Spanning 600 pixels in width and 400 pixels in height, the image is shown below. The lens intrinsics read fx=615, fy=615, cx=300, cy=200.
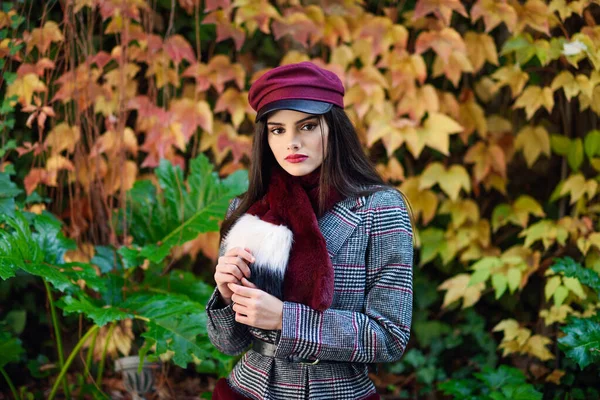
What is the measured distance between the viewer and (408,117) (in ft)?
10.3

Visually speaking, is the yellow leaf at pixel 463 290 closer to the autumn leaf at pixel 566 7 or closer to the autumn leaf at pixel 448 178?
the autumn leaf at pixel 448 178

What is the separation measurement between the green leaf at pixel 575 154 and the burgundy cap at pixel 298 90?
1767mm

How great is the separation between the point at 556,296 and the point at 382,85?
124 cm

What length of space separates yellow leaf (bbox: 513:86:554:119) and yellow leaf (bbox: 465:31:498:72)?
23 cm

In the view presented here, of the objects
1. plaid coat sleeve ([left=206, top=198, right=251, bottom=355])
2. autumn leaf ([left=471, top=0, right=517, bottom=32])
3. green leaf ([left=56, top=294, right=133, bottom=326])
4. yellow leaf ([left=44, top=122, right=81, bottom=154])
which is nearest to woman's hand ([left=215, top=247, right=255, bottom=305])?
plaid coat sleeve ([left=206, top=198, right=251, bottom=355])

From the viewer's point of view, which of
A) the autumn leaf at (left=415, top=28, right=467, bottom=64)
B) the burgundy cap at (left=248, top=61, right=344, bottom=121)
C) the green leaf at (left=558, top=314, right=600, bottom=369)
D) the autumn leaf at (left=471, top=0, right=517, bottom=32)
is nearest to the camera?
the burgundy cap at (left=248, top=61, right=344, bottom=121)

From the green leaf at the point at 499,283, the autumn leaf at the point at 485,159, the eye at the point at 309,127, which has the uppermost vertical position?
the eye at the point at 309,127

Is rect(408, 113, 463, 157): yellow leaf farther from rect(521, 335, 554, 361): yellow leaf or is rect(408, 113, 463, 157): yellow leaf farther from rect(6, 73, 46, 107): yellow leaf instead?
rect(6, 73, 46, 107): yellow leaf

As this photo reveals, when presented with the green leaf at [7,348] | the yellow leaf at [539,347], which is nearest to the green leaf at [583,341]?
the yellow leaf at [539,347]

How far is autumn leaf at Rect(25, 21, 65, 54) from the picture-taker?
8.74 ft

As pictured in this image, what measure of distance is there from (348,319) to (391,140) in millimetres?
1587

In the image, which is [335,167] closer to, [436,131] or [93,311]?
[93,311]

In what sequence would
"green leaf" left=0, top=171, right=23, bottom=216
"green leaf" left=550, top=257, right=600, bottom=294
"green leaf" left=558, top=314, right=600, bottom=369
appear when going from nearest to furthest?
"green leaf" left=558, top=314, right=600, bottom=369
"green leaf" left=550, top=257, right=600, bottom=294
"green leaf" left=0, top=171, right=23, bottom=216

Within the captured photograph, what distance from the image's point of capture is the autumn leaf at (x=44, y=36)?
2.66m
